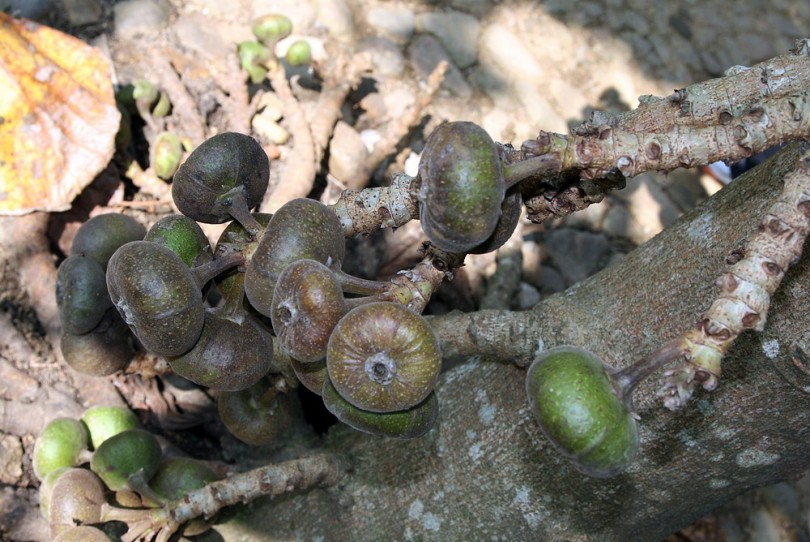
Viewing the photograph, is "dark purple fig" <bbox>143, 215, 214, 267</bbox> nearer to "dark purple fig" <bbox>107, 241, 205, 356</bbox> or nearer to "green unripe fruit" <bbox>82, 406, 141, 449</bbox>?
"dark purple fig" <bbox>107, 241, 205, 356</bbox>

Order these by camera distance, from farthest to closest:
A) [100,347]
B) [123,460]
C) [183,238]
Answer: [100,347]
[123,460]
[183,238]

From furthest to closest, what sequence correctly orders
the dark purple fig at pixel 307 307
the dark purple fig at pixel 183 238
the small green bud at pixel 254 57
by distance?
the small green bud at pixel 254 57 < the dark purple fig at pixel 183 238 < the dark purple fig at pixel 307 307

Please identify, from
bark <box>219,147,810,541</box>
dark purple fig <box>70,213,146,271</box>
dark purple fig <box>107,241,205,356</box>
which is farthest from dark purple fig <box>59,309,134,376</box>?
dark purple fig <box>107,241,205,356</box>

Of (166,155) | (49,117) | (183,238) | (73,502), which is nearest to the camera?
(183,238)

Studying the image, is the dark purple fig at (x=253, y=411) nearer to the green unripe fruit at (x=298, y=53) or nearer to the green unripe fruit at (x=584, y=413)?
the green unripe fruit at (x=584, y=413)

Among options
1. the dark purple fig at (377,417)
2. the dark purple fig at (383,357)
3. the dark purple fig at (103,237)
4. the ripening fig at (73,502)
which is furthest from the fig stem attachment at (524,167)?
the ripening fig at (73,502)

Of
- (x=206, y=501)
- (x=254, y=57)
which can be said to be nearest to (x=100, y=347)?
(x=206, y=501)

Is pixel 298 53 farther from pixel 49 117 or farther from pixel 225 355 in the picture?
pixel 225 355
